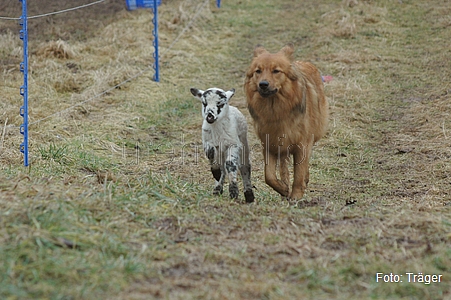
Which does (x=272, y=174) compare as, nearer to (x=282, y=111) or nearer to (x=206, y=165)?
(x=282, y=111)

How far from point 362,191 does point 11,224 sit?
418 centimetres

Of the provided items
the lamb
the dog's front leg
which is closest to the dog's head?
the lamb

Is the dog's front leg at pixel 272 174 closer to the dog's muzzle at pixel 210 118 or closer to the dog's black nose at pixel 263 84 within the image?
the dog's black nose at pixel 263 84

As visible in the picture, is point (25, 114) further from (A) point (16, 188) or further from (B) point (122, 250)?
(B) point (122, 250)

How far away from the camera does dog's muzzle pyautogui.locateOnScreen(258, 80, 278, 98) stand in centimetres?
614

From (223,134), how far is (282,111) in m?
0.72

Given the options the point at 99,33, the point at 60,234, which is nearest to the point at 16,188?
the point at 60,234

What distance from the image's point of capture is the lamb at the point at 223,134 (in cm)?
605

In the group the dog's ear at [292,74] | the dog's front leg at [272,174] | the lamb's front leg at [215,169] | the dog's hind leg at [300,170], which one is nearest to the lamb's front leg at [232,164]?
the lamb's front leg at [215,169]

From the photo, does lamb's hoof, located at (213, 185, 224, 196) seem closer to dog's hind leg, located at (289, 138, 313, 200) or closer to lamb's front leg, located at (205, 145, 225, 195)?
lamb's front leg, located at (205, 145, 225, 195)

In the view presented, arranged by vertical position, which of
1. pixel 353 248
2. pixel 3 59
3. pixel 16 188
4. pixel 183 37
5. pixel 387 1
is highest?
pixel 387 1

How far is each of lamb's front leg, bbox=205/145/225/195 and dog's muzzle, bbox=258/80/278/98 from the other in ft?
2.39

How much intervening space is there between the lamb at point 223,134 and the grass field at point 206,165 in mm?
342

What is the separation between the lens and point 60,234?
4.27 metres
